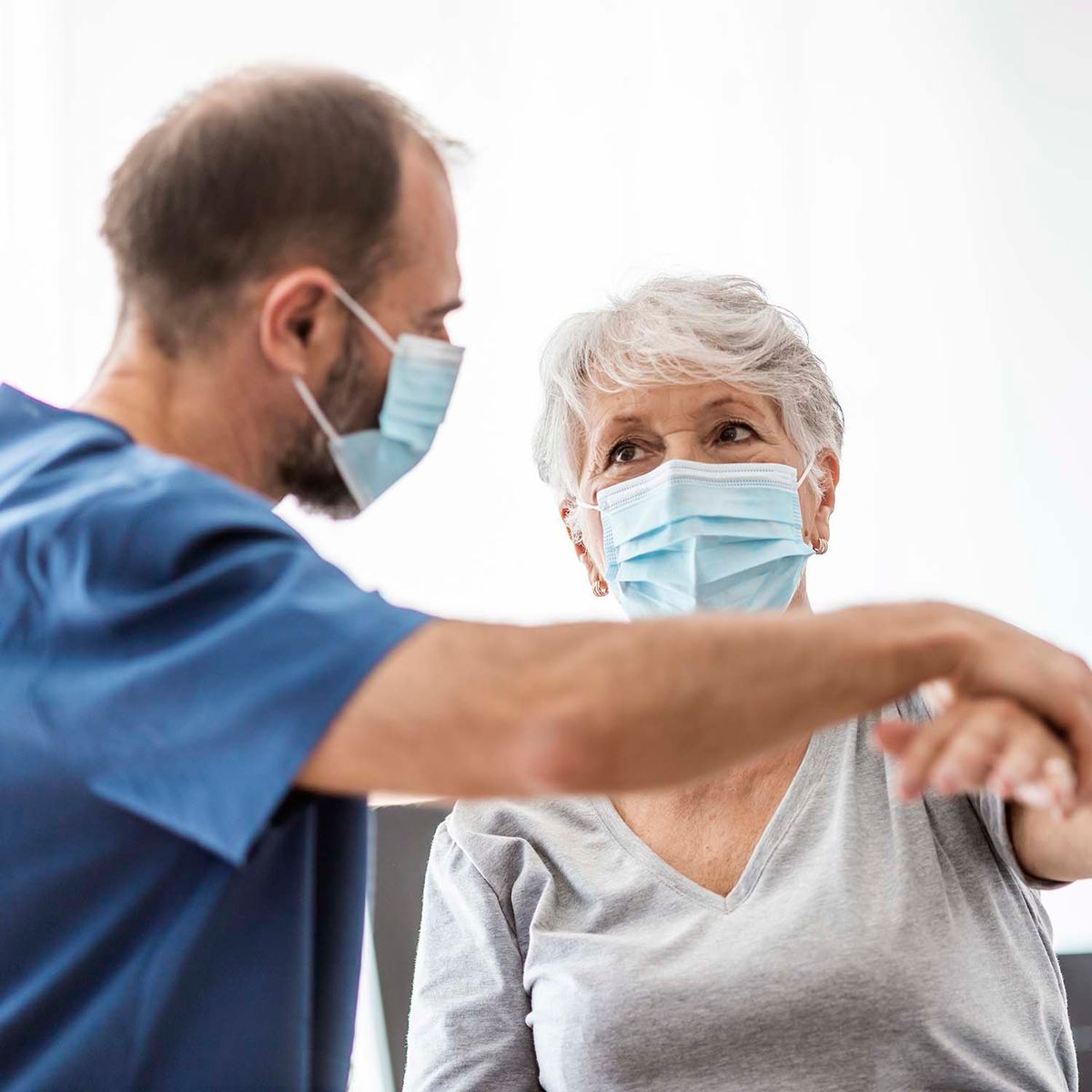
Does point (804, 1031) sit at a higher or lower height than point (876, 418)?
lower

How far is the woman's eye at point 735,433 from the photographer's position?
5.28ft

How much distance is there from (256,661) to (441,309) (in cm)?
39

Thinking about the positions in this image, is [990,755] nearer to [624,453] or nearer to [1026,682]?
[1026,682]

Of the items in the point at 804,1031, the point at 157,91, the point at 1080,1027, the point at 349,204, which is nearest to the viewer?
the point at 349,204

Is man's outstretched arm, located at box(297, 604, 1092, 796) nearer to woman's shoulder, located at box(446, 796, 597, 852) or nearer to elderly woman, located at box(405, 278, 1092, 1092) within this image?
elderly woman, located at box(405, 278, 1092, 1092)

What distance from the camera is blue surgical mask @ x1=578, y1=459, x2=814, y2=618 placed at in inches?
60.8

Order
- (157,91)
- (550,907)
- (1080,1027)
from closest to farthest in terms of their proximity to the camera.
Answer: (550,907) → (1080,1027) → (157,91)

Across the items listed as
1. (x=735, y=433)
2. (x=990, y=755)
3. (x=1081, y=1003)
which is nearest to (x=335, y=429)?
(x=990, y=755)

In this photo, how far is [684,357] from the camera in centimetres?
158

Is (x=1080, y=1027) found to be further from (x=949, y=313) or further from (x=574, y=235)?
(x=574, y=235)

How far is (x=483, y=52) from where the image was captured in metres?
2.49

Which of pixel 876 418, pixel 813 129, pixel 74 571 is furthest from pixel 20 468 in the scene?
pixel 813 129

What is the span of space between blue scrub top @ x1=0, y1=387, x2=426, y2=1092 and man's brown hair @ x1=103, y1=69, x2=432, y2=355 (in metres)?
0.12

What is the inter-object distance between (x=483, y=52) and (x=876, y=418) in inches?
38.8
